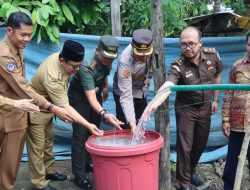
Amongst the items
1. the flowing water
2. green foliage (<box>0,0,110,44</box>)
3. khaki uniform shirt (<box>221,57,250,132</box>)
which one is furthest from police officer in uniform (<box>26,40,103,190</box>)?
khaki uniform shirt (<box>221,57,250,132</box>)

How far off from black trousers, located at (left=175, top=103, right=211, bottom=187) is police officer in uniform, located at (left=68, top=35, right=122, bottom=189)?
2.61ft

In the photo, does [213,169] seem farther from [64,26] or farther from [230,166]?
[64,26]

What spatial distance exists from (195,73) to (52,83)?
141cm

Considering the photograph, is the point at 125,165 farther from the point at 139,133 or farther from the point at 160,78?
the point at 160,78

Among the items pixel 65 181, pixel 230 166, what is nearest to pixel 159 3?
pixel 230 166

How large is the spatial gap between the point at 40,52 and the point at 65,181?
62.2 inches

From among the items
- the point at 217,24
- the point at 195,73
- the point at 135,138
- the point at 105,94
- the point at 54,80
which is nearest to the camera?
the point at 135,138

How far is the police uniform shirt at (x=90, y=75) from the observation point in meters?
3.71

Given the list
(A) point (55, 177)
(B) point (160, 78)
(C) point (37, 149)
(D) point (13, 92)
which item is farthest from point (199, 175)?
(D) point (13, 92)

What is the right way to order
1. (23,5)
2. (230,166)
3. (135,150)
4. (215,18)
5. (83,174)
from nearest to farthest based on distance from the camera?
(135,150) < (230,166) < (83,174) < (23,5) < (215,18)

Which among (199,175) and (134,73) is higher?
(134,73)

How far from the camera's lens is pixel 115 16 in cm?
493

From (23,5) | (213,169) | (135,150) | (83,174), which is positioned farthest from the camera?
(213,169)

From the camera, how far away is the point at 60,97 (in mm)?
3418
